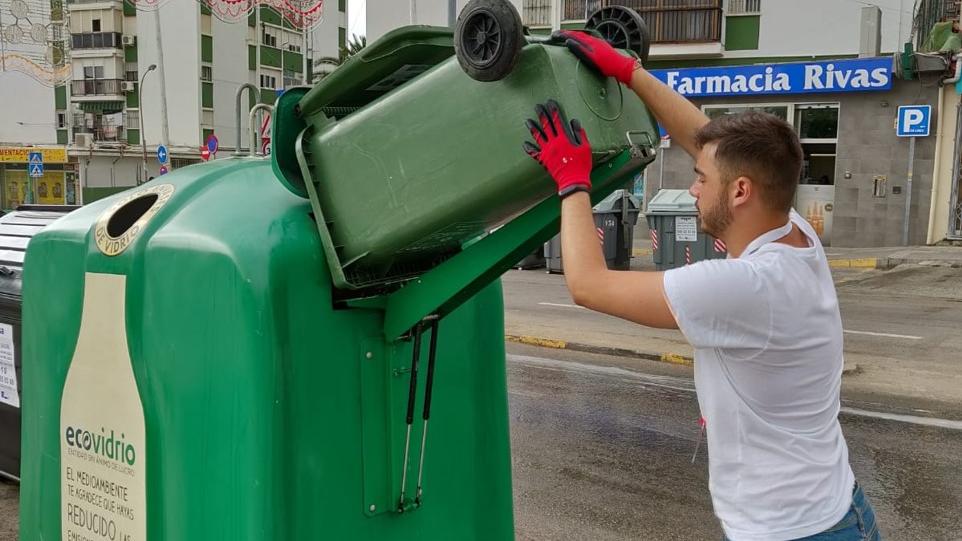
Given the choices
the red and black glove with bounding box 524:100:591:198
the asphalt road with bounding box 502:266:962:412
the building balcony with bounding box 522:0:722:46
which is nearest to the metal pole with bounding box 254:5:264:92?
the building balcony with bounding box 522:0:722:46

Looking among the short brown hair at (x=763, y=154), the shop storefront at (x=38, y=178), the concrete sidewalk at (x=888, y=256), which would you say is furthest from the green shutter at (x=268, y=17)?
the short brown hair at (x=763, y=154)

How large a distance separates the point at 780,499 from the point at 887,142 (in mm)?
18387

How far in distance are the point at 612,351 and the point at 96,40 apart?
5012 cm

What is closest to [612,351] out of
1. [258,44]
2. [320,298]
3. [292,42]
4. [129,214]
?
[129,214]

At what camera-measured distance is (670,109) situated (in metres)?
2.23

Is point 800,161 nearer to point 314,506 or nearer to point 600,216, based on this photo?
point 314,506

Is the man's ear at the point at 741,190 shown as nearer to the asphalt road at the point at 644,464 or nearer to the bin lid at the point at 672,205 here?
the asphalt road at the point at 644,464

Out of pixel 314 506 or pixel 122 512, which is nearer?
pixel 314 506

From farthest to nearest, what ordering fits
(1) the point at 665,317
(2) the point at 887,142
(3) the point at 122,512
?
(2) the point at 887,142
(3) the point at 122,512
(1) the point at 665,317

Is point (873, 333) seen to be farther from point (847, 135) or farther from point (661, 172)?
point (661, 172)

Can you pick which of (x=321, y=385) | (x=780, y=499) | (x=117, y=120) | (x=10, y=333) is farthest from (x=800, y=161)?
(x=117, y=120)

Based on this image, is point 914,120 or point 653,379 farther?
point 914,120

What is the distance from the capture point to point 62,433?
271 centimetres

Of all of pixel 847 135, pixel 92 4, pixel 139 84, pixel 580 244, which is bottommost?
pixel 580 244
